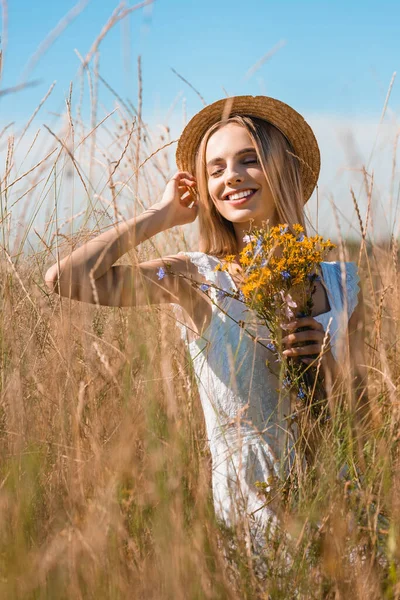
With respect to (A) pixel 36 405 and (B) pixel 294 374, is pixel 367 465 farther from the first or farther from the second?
(A) pixel 36 405

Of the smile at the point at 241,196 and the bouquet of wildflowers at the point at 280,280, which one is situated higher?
the smile at the point at 241,196

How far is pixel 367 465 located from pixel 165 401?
0.58m

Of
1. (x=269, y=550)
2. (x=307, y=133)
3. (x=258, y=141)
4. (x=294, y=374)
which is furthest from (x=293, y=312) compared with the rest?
(x=307, y=133)

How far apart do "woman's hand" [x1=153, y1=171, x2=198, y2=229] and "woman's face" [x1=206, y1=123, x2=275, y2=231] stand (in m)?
0.08

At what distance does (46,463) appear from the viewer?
1.71 metres

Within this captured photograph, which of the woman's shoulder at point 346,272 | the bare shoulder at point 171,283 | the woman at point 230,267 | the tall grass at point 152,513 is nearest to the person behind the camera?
the tall grass at point 152,513

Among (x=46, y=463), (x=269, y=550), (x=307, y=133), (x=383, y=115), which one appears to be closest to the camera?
(x=269, y=550)

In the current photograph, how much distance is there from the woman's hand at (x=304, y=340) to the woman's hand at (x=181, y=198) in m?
0.76

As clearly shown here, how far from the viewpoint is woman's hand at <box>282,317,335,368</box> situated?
184cm

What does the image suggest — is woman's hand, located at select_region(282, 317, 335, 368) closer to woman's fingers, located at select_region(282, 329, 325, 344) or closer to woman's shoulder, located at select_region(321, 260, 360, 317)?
woman's fingers, located at select_region(282, 329, 325, 344)

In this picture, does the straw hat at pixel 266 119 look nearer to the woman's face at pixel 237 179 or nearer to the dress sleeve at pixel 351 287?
the woman's face at pixel 237 179

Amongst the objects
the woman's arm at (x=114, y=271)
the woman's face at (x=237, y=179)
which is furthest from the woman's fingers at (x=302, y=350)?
the woman's face at (x=237, y=179)

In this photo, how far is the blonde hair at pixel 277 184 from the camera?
2.48m

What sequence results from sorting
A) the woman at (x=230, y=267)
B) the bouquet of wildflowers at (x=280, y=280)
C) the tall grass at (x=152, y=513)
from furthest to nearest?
the woman at (x=230, y=267)
the bouquet of wildflowers at (x=280, y=280)
the tall grass at (x=152, y=513)
